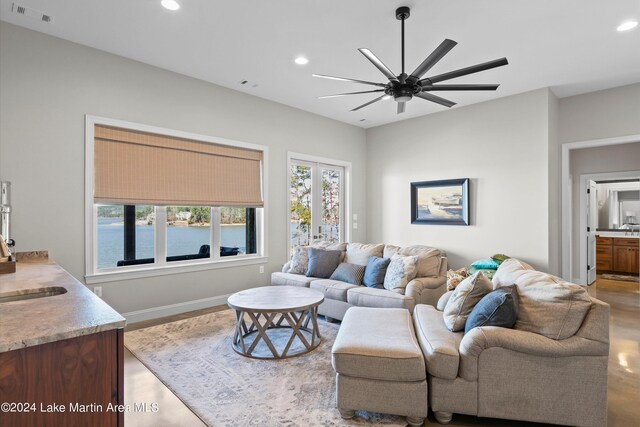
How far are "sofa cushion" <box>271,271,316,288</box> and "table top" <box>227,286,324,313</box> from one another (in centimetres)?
71

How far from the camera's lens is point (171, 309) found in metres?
4.37

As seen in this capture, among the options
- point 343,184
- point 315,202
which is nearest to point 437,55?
point 315,202

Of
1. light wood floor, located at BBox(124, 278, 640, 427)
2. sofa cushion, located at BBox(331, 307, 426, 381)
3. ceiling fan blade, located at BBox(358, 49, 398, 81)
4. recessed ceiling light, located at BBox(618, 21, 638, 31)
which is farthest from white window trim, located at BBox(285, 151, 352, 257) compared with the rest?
recessed ceiling light, located at BBox(618, 21, 638, 31)

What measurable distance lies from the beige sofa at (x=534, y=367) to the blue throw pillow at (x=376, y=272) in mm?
1929

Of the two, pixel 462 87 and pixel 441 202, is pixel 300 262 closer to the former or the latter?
pixel 441 202

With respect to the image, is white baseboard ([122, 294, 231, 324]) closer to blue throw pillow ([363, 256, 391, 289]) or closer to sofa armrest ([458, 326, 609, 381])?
blue throw pillow ([363, 256, 391, 289])

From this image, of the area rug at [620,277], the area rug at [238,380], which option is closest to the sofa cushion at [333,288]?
the area rug at [238,380]

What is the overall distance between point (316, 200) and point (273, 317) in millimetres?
3262

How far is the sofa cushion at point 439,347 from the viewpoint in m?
2.12

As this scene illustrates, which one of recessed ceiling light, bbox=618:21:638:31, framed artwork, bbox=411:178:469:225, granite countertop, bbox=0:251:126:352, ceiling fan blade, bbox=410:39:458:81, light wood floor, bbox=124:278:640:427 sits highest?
recessed ceiling light, bbox=618:21:638:31

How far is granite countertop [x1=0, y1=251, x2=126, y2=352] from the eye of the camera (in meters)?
1.13

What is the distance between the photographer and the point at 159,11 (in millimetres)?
3049

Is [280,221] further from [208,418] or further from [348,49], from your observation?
[208,418]

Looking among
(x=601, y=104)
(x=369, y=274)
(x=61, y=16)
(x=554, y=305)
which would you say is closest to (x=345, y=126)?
(x=369, y=274)
